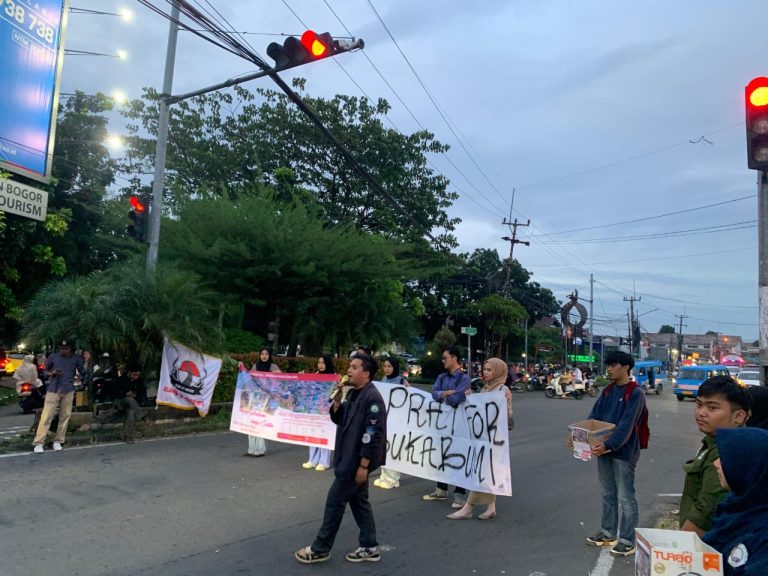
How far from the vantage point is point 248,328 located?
21.1 metres

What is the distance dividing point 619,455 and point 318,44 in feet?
20.6

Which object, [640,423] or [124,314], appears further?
[124,314]

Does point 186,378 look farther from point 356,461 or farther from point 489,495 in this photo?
point 356,461

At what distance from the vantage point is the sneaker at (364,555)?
516 centimetres

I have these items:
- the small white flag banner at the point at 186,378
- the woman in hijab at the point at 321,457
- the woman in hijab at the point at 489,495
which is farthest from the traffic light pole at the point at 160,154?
the woman in hijab at the point at 489,495

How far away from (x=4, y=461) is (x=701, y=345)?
158153mm

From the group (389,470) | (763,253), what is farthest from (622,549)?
(389,470)

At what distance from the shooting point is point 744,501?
7.65 feet

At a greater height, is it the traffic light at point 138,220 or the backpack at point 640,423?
the traffic light at point 138,220

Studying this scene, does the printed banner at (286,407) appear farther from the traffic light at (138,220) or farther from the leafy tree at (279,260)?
the leafy tree at (279,260)

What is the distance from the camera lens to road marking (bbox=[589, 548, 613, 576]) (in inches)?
203

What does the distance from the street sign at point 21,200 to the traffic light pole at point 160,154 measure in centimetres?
229

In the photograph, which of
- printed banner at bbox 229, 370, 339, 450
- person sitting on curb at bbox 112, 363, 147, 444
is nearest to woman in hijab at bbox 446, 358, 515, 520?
printed banner at bbox 229, 370, 339, 450

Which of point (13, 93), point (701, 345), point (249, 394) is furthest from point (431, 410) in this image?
point (701, 345)
